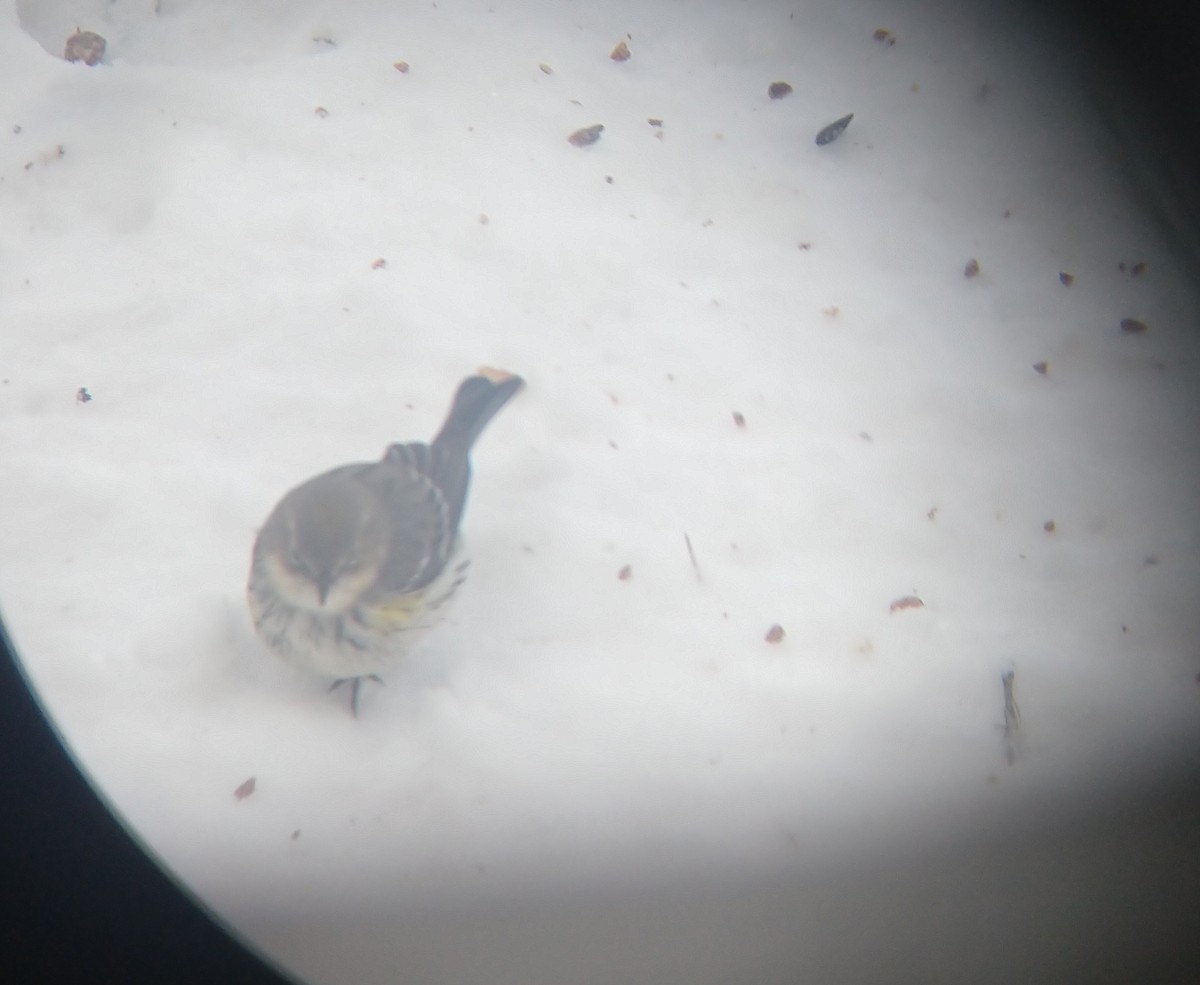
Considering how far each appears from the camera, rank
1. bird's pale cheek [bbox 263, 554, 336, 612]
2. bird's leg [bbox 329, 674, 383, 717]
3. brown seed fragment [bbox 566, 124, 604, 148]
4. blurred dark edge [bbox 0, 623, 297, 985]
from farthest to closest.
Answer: brown seed fragment [bbox 566, 124, 604, 148]
bird's leg [bbox 329, 674, 383, 717]
bird's pale cheek [bbox 263, 554, 336, 612]
blurred dark edge [bbox 0, 623, 297, 985]

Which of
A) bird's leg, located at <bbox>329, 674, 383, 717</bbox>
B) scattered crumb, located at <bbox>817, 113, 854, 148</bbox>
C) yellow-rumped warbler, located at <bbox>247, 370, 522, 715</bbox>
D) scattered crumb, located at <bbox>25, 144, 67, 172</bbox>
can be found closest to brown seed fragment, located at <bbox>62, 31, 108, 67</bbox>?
scattered crumb, located at <bbox>25, 144, 67, 172</bbox>

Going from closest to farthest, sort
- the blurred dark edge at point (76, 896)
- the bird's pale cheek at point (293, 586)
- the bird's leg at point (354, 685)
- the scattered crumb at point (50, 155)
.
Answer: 1. the blurred dark edge at point (76, 896)
2. the bird's pale cheek at point (293, 586)
3. the bird's leg at point (354, 685)
4. the scattered crumb at point (50, 155)

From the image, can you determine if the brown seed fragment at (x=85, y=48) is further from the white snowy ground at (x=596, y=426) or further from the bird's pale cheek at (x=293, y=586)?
the bird's pale cheek at (x=293, y=586)

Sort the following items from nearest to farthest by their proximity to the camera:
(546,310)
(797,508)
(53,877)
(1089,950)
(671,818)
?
1. (53,877)
2. (1089,950)
3. (671,818)
4. (797,508)
5. (546,310)

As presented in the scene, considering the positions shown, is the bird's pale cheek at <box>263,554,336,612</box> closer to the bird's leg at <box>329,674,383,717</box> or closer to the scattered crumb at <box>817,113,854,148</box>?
the bird's leg at <box>329,674,383,717</box>

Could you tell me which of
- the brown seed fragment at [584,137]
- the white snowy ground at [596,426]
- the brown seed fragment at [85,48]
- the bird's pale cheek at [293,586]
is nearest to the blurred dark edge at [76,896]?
the white snowy ground at [596,426]

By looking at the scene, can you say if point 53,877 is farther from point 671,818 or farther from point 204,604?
point 671,818

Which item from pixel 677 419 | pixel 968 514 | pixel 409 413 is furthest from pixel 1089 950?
pixel 409 413
